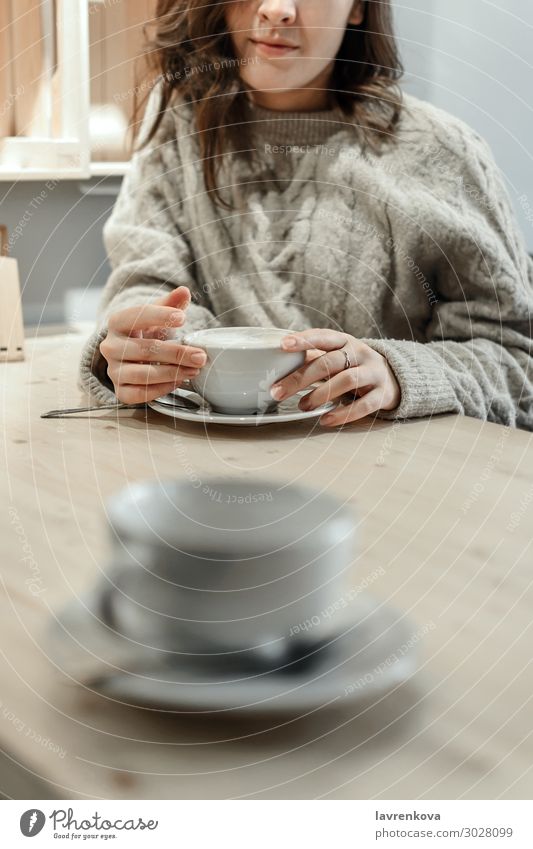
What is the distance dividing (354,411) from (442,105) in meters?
0.67

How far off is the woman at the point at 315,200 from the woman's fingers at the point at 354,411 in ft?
0.39

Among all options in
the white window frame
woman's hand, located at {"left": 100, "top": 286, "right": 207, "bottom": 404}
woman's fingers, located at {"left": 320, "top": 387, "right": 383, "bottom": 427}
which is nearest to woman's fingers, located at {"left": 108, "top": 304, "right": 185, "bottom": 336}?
woman's hand, located at {"left": 100, "top": 286, "right": 207, "bottom": 404}

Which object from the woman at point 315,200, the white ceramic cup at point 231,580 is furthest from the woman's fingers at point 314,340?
the white ceramic cup at point 231,580

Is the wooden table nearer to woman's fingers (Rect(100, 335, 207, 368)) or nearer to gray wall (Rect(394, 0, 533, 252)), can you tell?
woman's fingers (Rect(100, 335, 207, 368))

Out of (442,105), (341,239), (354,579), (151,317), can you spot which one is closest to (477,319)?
(341,239)

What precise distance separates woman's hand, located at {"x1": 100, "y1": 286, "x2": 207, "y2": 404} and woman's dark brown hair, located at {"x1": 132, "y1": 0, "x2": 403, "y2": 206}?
0.82 feet

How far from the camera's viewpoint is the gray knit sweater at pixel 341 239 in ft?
2.18

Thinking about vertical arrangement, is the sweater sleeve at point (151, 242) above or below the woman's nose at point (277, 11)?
below

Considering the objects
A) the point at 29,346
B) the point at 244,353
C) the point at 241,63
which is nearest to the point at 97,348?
the point at 244,353

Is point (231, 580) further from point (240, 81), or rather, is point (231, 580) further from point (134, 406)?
point (240, 81)

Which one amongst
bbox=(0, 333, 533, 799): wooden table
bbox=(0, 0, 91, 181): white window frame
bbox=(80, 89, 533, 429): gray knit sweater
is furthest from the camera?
bbox=(0, 0, 91, 181): white window frame

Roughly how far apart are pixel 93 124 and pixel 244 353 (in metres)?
0.60

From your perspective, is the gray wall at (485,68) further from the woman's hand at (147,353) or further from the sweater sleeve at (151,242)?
the woman's hand at (147,353)

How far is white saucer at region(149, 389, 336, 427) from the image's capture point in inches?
19.6
